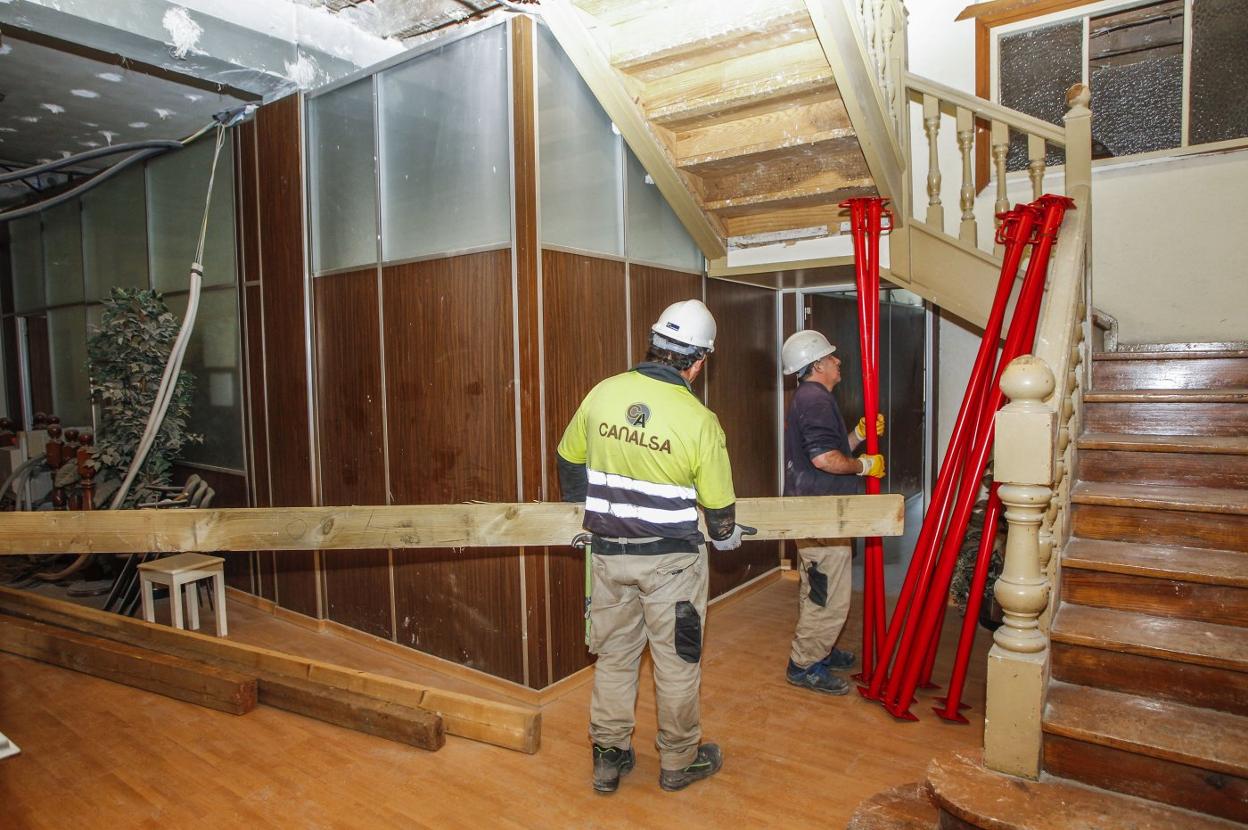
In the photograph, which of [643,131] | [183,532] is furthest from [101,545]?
[643,131]

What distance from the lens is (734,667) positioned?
3492 millimetres

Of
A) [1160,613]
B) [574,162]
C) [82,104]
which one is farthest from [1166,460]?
[82,104]

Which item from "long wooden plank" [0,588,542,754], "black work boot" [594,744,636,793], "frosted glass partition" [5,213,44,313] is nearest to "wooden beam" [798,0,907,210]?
"black work boot" [594,744,636,793]

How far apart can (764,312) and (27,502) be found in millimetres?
5676

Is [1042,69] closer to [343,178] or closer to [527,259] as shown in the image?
[527,259]

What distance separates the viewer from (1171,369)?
3.06m

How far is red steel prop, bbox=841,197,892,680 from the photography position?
9.95ft

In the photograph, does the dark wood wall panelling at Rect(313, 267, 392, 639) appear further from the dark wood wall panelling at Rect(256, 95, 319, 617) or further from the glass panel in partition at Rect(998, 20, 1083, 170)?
the glass panel in partition at Rect(998, 20, 1083, 170)

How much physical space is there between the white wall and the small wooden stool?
4.64 metres

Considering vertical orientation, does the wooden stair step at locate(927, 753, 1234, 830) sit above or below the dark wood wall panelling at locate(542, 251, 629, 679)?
below

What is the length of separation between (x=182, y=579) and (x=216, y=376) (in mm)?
1427

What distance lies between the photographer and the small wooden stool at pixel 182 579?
3.91 m

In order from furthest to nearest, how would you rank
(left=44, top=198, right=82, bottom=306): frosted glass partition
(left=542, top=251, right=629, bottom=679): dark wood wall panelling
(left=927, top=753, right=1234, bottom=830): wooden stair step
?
(left=44, top=198, right=82, bottom=306): frosted glass partition, (left=542, top=251, right=629, bottom=679): dark wood wall panelling, (left=927, top=753, right=1234, bottom=830): wooden stair step

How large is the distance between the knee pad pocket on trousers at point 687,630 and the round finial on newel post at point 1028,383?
114cm
